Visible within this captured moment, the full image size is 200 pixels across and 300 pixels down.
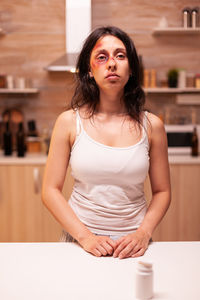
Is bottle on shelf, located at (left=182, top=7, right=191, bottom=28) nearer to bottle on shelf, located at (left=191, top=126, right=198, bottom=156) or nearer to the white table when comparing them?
bottle on shelf, located at (left=191, top=126, right=198, bottom=156)

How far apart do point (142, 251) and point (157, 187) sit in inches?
14.1

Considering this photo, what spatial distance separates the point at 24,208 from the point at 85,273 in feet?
6.46

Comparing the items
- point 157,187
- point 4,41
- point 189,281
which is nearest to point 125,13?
point 4,41

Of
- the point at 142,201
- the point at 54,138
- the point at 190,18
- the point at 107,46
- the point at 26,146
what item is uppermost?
the point at 190,18

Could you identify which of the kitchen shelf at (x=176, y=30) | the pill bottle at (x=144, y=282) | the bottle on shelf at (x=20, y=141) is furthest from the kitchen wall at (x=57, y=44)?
the pill bottle at (x=144, y=282)

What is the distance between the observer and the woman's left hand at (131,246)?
3.91 ft

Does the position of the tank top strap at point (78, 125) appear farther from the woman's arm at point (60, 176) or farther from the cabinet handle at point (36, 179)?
the cabinet handle at point (36, 179)

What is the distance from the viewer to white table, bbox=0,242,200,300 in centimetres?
95

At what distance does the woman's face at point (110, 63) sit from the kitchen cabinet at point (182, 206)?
1594mm

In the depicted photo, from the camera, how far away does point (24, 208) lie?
9.66 feet

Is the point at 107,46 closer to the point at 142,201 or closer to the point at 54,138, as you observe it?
the point at 54,138

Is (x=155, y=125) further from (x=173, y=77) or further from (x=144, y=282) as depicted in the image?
(x=173, y=77)

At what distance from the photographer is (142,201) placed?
1496mm

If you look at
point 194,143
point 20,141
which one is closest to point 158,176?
point 194,143
